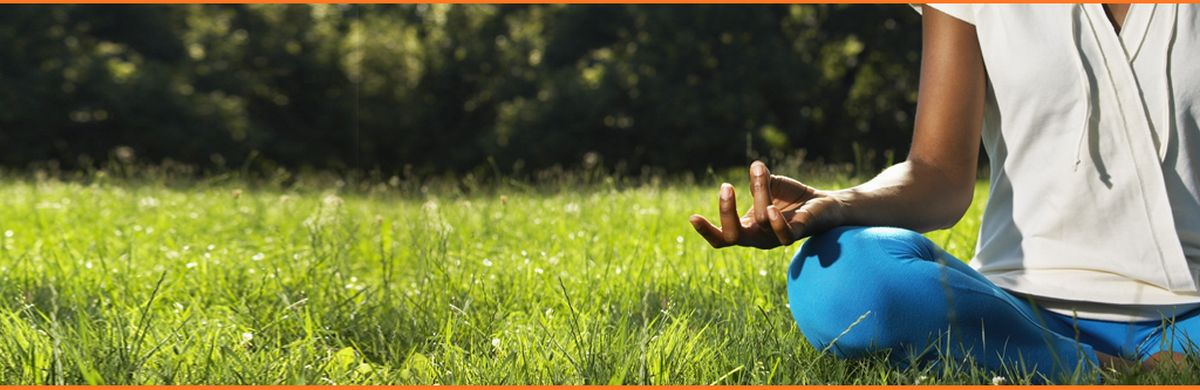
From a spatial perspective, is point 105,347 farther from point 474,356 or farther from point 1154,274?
point 1154,274

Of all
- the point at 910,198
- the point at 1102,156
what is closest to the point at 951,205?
the point at 910,198

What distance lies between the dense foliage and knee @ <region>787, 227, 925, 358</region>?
13.6m

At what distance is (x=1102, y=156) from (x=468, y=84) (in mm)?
16889

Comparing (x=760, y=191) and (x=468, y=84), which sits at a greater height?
(x=760, y=191)

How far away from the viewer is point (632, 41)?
60.2 ft

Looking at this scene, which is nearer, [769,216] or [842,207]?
[769,216]

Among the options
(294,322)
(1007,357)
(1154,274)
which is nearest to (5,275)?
(294,322)

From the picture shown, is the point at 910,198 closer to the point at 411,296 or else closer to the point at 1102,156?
the point at 1102,156

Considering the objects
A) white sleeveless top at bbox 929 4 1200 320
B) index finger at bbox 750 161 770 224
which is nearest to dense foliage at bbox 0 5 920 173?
white sleeveless top at bbox 929 4 1200 320

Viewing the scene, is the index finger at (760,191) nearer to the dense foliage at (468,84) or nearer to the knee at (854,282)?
the knee at (854,282)

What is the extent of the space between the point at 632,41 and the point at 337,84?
16.4ft

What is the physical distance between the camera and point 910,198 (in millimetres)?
2158

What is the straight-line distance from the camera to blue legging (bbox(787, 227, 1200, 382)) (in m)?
1.96

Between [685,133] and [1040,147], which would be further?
[685,133]
